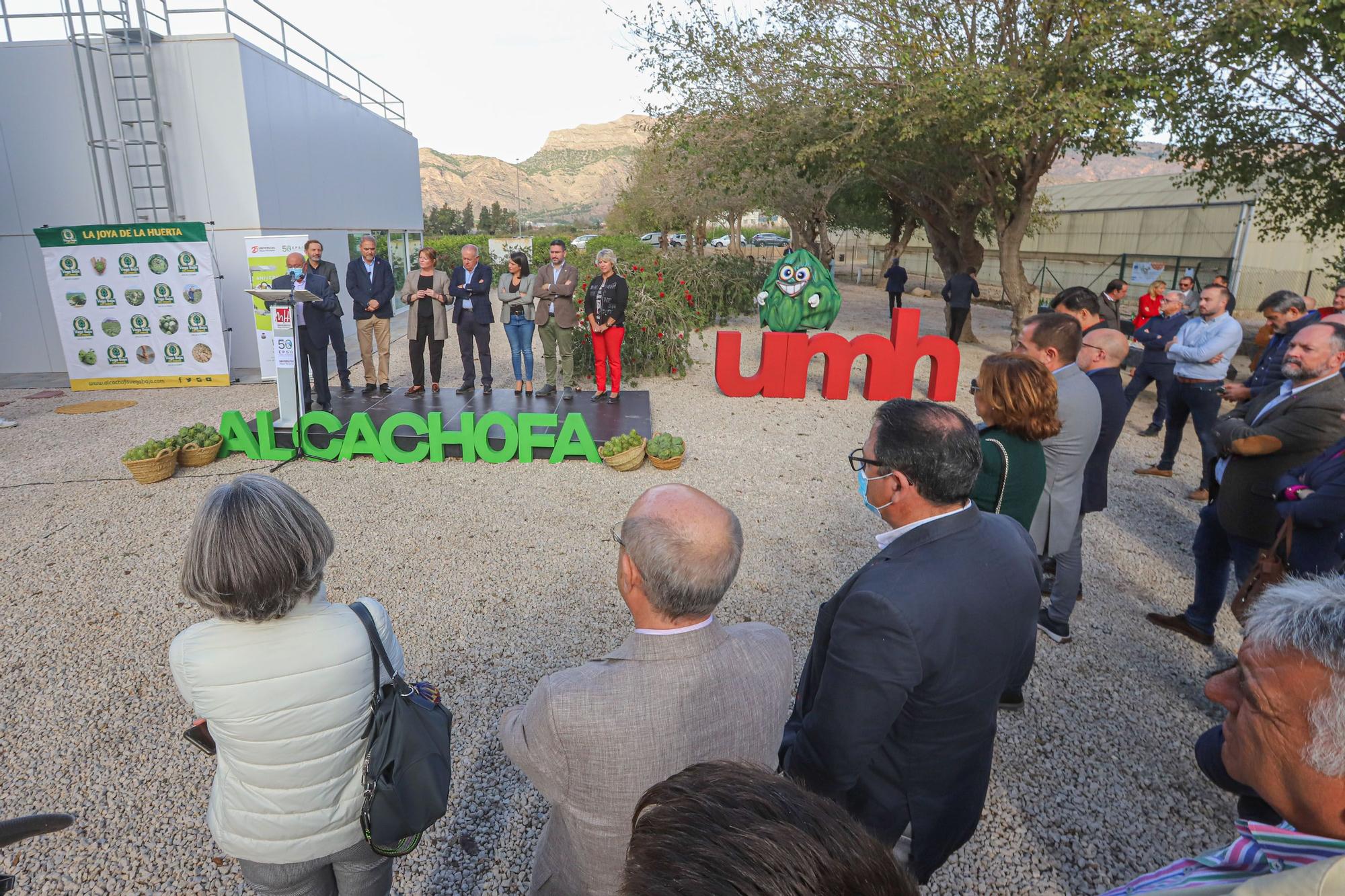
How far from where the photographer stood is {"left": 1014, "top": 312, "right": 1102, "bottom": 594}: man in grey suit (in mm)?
3666

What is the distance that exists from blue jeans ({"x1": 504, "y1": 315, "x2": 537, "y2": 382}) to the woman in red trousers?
2.77ft

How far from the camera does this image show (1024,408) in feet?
10.4

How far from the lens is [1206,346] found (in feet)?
21.5

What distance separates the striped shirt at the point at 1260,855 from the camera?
43.5 inches

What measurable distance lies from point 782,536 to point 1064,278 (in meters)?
24.5

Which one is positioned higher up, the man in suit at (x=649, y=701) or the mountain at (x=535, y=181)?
the mountain at (x=535, y=181)

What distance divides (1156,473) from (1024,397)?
5.61 meters

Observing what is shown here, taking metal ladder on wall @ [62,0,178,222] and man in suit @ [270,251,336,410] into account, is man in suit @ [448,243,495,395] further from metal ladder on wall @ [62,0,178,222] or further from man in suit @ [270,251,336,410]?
metal ladder on wall @ [62,0,178,222]

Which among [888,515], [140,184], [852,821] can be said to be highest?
[140,184]

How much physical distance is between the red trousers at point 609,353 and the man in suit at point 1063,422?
5.93 metres

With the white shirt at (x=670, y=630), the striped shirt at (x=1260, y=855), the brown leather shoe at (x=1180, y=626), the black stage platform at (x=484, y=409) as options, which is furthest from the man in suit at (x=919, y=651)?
the black stage platform at (x=484, y=409)

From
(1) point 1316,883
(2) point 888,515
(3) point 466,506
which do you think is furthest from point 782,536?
(1) point 1316,883

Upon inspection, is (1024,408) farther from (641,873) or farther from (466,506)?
(466,506)

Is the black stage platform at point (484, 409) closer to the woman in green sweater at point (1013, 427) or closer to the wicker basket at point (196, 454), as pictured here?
the wicker basket at point (196, 454)
